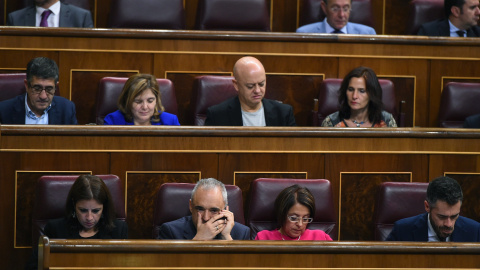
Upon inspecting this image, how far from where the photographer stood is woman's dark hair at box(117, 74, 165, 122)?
5.01 ft

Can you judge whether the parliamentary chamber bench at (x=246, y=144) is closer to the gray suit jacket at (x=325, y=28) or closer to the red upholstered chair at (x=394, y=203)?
the red upholstered chair at (x=394, y=203)

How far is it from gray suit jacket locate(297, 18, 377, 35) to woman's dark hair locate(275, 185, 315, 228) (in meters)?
0.72

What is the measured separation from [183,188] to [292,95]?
529 mm

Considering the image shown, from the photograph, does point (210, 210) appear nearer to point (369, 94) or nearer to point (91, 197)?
point (91, 197)

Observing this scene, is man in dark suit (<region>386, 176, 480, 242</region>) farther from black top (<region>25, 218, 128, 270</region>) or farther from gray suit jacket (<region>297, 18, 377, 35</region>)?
gray suit jacket (<region>297, 18, 377, 35</region>)

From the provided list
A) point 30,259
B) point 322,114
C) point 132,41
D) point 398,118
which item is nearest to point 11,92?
point 132,41

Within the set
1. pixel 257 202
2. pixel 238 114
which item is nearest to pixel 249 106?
pixel 238 114

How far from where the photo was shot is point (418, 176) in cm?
144

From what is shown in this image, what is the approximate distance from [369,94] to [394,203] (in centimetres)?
33

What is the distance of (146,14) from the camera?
1.90 meters

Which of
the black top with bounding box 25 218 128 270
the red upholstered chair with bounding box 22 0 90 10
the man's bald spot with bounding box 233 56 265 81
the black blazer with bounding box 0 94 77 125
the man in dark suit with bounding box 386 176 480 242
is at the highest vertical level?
the red upholstered chair with bounding box 22 0 90 10

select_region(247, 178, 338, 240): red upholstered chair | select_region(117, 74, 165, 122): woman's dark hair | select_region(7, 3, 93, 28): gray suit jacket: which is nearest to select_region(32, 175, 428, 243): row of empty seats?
select_region(247, 178, 338, 240): red upholstered chair

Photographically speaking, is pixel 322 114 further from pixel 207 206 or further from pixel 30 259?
pixel 30 259

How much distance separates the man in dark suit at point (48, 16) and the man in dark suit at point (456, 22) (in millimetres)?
798
